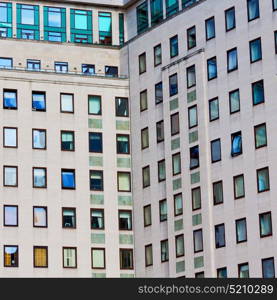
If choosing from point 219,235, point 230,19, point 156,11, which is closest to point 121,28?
point 156,11

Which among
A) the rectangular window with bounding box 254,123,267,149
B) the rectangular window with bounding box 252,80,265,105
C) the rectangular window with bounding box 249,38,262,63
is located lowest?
the rectangular window with bounding box 254,123,267,149

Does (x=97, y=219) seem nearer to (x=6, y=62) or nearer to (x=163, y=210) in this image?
(x=163, y=210)

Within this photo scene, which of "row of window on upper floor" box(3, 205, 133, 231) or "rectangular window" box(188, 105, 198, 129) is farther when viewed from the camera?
"row of window on upper floor" box(3, 205, 133, 231)

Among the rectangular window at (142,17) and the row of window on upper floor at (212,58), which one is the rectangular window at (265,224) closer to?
the row of window on upper floor at (212,58)

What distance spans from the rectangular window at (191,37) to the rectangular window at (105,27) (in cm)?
1120

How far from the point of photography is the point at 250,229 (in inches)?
2913

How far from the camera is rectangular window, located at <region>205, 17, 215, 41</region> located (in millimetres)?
80500

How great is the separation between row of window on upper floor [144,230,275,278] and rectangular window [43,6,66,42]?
18.6m

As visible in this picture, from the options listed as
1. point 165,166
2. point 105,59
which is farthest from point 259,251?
point 105,59

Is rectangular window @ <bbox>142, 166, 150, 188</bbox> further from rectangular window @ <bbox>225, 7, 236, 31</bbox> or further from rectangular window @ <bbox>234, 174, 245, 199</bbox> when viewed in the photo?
rectangular window @ <bbox>225, 7, 236, 31</bbox>

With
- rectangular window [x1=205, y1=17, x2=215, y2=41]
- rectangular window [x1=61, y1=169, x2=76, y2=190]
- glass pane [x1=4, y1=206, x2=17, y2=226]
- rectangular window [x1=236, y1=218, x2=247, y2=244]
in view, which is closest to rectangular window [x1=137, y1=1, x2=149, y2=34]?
rectangular window [x1=205, y1=17, x2=215, y2=41]
